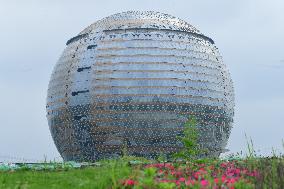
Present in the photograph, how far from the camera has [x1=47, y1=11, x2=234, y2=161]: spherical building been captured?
6556 centimetres

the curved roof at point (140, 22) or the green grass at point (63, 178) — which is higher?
the curved roof at point (140, 22)

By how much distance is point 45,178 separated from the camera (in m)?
17.4

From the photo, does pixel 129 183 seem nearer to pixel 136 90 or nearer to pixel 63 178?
pixel 63 178

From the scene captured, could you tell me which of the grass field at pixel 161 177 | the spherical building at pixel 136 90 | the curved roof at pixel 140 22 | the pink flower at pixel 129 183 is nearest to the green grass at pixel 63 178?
the grass field at pixel 161 177

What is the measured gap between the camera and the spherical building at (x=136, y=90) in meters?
65.6

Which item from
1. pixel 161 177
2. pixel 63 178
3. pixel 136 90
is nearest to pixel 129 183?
pixel 161 177

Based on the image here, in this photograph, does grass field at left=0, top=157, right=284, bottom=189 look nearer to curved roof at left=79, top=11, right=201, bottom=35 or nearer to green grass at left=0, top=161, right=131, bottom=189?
green grass at left=0, top=161, right=131, bottom=189

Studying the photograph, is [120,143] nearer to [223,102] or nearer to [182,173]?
[223,102]

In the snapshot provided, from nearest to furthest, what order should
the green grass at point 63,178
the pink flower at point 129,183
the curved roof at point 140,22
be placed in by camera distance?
the pink flower at point 129,183 < the green grass at point 63,178 < the curved roof at point 140,22

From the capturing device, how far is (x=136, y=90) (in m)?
65.7

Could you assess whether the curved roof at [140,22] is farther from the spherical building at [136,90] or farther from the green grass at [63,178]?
the green grass at [63,178]

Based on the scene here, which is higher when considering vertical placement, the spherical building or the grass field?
the spherical building

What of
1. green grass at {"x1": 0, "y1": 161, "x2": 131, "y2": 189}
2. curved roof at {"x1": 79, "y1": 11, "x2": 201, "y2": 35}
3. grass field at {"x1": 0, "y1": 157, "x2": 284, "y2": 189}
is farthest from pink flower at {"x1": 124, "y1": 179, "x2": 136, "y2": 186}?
curved roof at {"x1": 79, "y1": 11, "x2": 201, "y2": 35}

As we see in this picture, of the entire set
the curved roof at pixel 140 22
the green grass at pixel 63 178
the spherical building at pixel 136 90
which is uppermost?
the curved roof at pixel 140 22
